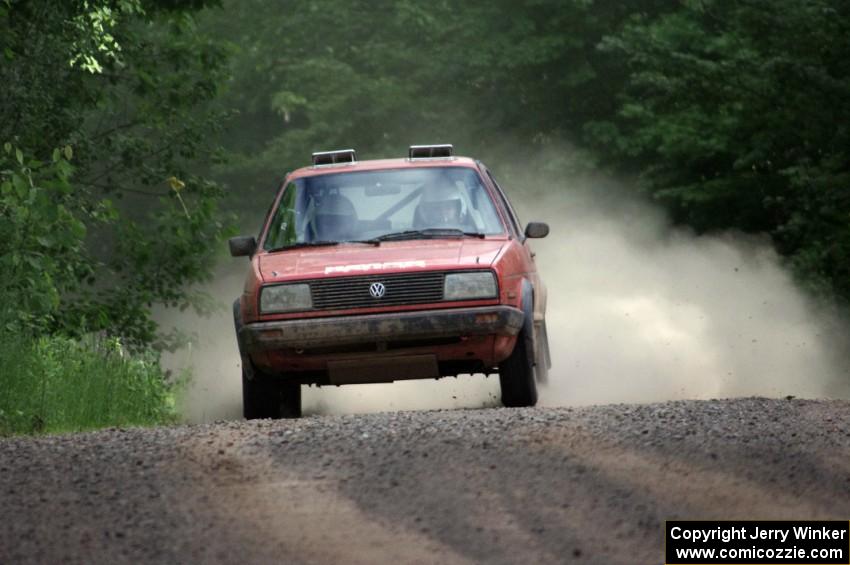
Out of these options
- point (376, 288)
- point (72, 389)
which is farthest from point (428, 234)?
point (72, 389)

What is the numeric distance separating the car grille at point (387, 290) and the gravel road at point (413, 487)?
1.91 metres

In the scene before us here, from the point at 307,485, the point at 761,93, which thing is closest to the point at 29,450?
the point at 307,485

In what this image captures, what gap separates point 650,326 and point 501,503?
12935mm

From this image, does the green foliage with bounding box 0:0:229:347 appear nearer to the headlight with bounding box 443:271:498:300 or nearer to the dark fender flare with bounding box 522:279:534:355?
the headlight with bounding box 443:271:498:300

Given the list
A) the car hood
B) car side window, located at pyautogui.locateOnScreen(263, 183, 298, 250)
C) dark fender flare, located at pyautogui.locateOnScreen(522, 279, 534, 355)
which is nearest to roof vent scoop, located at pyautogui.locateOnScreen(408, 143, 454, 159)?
car side window, located at pyautogui.locateOnScreen(263, 183, 298, 250)

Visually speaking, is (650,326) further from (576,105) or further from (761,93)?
(576,105)

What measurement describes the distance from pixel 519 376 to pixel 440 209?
151cm

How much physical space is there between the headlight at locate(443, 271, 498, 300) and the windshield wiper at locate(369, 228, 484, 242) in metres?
0.84

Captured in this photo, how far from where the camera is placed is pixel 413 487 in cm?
830

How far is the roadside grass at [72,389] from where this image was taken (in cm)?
1332

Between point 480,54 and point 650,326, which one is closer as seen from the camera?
point 650,326

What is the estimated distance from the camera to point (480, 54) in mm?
41125
